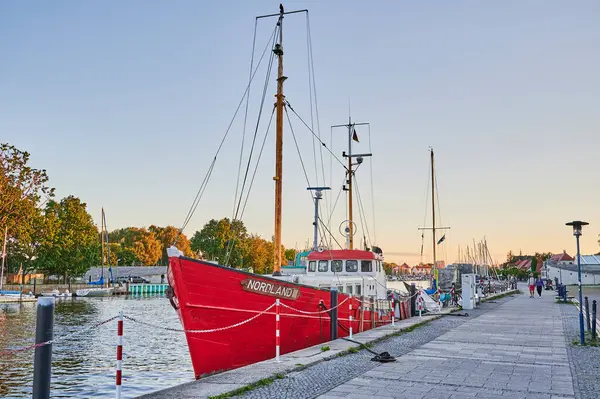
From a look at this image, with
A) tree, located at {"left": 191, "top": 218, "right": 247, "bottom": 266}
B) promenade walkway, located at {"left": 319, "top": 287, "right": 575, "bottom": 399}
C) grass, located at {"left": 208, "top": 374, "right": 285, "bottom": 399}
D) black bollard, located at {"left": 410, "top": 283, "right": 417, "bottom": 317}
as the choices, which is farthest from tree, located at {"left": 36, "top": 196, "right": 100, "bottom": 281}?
grass, located at {"left": 208, "top": 374, "right": 285, "bottom": 399}

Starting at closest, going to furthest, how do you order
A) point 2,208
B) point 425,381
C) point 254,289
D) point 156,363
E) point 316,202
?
point 425,381 → point 254,289 → point 156,363 → point 316,202 → point 2,208

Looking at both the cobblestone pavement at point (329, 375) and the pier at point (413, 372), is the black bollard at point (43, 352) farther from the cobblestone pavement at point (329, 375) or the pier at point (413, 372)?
the cobblestone pavement at point (329, 375)

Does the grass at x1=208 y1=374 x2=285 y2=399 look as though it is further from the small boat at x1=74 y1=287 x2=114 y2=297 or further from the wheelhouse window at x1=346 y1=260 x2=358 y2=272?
the small boat at x1=74 y1=287 x2=114 y2=297

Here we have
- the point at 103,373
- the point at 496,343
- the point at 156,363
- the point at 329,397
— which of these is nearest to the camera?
the point at 329,397

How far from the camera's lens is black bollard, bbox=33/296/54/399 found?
6.25 meters

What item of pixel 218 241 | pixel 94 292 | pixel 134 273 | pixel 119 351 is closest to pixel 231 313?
pixel 119 351

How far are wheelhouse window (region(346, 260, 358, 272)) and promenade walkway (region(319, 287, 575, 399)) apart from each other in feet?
17.4

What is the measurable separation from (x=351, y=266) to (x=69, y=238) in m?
57.7

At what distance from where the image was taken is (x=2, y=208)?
47312 mm

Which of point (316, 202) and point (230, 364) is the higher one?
point (316, 202)

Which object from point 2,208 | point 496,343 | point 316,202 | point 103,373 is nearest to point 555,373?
point 496,343

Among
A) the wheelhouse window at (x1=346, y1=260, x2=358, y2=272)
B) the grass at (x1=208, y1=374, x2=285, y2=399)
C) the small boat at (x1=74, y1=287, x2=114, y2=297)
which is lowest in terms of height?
the small boat at (x1=74, y1=287, x2=114, y2=297)

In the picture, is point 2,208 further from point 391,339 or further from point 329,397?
point 329,397

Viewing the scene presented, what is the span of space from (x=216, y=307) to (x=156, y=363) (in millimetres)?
7970
